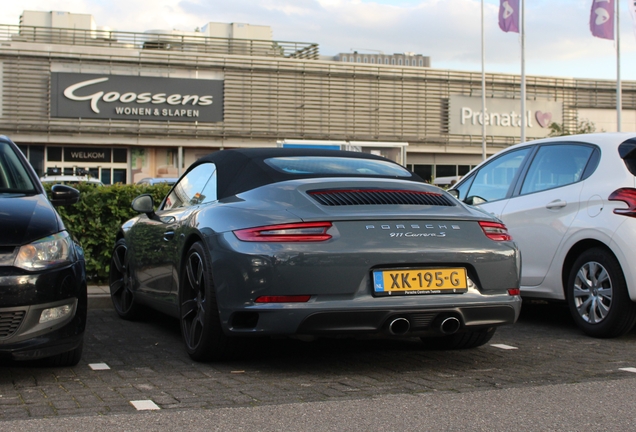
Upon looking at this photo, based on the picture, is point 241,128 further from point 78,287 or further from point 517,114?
point 78,287

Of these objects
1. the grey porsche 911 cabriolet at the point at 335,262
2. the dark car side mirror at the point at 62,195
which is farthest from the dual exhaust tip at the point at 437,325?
the dark car side mirror at the point at 62,195

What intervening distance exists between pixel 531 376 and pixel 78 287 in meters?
2.62

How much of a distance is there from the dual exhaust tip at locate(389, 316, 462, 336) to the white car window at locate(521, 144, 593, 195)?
8.17ft

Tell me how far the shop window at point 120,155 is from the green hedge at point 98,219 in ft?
103

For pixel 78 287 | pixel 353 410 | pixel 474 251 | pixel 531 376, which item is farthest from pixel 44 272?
pixel 531 376

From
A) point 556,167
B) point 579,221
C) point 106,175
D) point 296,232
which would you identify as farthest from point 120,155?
point 296,232

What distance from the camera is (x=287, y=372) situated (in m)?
4.86

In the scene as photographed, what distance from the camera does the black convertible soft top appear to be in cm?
526

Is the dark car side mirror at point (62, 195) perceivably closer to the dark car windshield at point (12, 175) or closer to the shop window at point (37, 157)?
the dark car windshield at point (12, 175)

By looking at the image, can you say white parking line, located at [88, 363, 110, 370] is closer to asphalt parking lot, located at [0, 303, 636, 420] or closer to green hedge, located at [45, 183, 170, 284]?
asphalt parking lot, located at [0, 303, 636, 420]

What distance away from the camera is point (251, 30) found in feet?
148

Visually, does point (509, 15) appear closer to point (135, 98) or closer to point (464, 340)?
point (135, 98)

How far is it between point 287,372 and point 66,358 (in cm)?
130

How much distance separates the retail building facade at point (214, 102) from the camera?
39.0m
